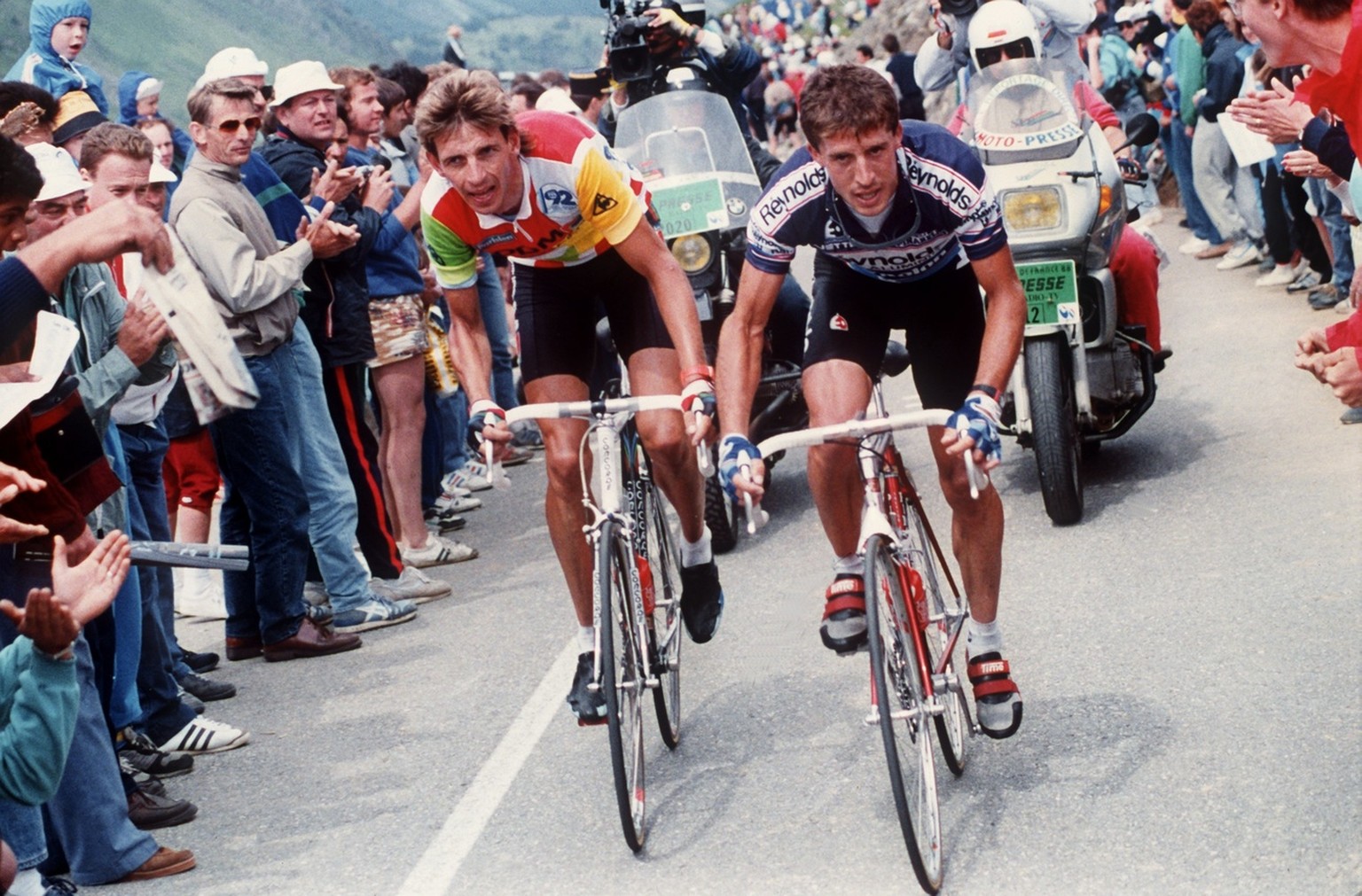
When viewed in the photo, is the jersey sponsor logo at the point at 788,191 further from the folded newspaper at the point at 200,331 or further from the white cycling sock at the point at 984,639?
the folded newspaper at the point at 200,331

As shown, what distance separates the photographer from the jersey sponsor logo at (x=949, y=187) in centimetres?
534

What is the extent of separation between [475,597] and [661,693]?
3094 millimetres

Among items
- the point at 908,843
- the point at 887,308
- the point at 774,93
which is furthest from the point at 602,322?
the point at 774,93

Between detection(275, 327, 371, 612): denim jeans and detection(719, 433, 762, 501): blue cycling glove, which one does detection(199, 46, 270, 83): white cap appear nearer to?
detection(275, 327, 371, 612): denim jeans

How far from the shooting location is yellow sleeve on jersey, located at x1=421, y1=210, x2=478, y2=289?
237 inches

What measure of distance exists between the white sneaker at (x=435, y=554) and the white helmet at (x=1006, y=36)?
150 inches

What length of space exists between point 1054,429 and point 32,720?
5244 millimetres

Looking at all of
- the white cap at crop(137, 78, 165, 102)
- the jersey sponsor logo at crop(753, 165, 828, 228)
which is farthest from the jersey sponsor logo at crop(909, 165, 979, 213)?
the white cap at crop(137, 78, 165, 102)

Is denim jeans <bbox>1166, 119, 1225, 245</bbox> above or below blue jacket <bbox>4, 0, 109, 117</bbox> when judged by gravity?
below

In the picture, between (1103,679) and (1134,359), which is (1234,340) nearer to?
(1134,359)

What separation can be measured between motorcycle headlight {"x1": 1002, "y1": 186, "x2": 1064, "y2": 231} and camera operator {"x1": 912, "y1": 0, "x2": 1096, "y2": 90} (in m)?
0.82

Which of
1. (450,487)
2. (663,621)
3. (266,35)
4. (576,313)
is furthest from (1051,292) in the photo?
(266,35)

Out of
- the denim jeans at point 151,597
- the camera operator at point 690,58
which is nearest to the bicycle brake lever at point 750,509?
the denim jeans at point 151,597

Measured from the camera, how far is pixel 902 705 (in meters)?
4.93
